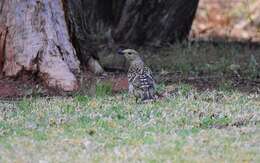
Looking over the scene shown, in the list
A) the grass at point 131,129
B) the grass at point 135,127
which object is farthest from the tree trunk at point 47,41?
the grass at point 131,129

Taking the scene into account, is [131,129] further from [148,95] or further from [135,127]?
[148,95]

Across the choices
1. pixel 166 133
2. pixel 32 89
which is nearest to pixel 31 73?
pixel 32 89

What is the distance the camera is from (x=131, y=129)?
9164 mm

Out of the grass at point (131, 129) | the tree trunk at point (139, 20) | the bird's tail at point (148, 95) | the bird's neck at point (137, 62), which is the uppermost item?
the tree trunk at point (139, 20)

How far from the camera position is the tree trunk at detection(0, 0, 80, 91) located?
11945mm

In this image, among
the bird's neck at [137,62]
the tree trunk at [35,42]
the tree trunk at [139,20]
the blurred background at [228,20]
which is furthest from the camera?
the blurred background at [228,20]

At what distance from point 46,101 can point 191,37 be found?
881 centimetres

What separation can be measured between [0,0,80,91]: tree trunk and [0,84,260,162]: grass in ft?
2.70

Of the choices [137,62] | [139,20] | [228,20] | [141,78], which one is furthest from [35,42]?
[228,20]

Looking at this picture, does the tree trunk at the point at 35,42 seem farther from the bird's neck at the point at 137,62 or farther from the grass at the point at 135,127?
the bird's neck at the point at 137,62

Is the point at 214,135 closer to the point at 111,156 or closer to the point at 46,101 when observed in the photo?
the point at 111,156

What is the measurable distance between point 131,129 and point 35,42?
129 inches

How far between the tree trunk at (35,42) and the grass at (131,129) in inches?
32.4

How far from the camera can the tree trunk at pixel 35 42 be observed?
39.2 ft
